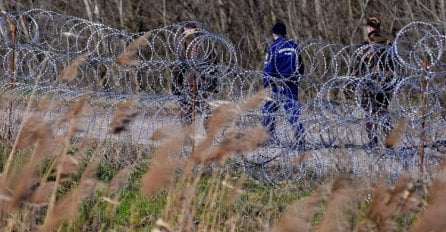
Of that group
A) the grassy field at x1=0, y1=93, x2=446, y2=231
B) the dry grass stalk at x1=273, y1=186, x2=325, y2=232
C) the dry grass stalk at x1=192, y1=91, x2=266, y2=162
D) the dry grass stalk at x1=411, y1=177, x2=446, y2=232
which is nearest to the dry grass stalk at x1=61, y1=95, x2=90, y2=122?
the grassy field at x1=0, y1=93, x2=446, y2=231

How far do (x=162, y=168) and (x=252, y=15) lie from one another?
1756 centimetres

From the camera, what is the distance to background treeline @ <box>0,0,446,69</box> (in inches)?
819

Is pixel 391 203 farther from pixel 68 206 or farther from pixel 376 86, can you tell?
pixel 376 86

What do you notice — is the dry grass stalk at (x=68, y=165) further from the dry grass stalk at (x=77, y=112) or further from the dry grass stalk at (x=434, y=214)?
the dry grass stalk at (x=434, y=214)

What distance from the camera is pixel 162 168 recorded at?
12.8 ft

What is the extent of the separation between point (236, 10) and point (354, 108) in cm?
1223

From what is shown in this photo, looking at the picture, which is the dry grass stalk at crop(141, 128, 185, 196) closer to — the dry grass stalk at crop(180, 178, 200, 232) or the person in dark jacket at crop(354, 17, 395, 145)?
the dry grass stalk at crop(180, 178, 200, 232)

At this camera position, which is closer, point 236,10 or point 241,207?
point 241,207

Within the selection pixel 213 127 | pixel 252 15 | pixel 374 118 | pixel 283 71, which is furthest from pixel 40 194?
pixel 252 15

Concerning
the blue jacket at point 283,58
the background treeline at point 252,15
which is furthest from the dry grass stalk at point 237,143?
the background treeline at point 252,15

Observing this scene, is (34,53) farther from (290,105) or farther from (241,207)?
(241,207)

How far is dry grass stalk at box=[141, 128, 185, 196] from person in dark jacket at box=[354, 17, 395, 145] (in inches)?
189

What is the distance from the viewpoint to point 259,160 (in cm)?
973

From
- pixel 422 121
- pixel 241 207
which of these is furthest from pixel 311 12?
pixel 241 207
